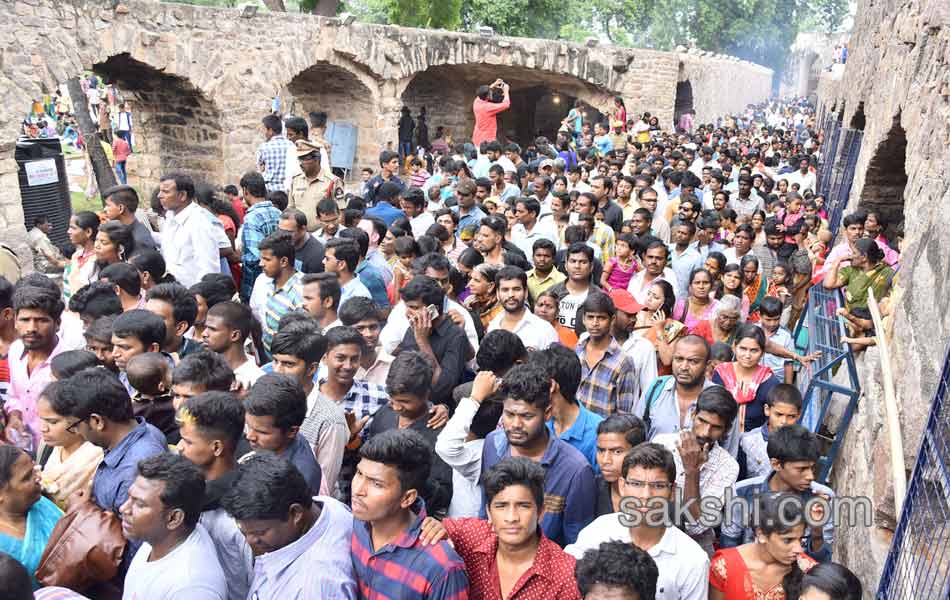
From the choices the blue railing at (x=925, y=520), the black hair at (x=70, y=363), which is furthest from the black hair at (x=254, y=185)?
the blue railing at (x=925, y=520)

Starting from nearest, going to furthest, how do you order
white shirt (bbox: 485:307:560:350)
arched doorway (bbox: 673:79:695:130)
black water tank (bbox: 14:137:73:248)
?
white shirt (bbox: 485:307:560:350) → black water tank (bbox: 14:137:73:248) → arched doorway (bbox: 673:79:695:130)

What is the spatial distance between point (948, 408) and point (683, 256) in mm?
3596

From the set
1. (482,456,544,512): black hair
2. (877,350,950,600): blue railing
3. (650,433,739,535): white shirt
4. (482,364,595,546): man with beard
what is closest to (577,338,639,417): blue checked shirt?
(650,433,739,535): white shirt

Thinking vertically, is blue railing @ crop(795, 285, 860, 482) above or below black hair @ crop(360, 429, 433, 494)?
below

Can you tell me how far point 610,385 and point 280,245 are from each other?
2.27 metres

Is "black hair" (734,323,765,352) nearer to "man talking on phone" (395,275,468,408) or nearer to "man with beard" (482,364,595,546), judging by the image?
"man talking on phone" (395,275,468,408)

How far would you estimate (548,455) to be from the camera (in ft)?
10.0

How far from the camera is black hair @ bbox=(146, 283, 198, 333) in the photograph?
4.26 meters

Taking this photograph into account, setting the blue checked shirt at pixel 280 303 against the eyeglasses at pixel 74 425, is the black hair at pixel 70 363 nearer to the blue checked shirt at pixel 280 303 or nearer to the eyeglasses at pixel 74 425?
the eyeglasses at pixel 74 425

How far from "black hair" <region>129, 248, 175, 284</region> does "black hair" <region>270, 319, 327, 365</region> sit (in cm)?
186

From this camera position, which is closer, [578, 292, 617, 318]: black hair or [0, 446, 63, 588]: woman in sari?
[0, 446, 63, 588]: woman in sari

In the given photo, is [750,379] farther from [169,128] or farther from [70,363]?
[169,128]

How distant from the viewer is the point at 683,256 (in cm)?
655

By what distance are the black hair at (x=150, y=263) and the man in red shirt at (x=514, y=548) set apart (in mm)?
3297
